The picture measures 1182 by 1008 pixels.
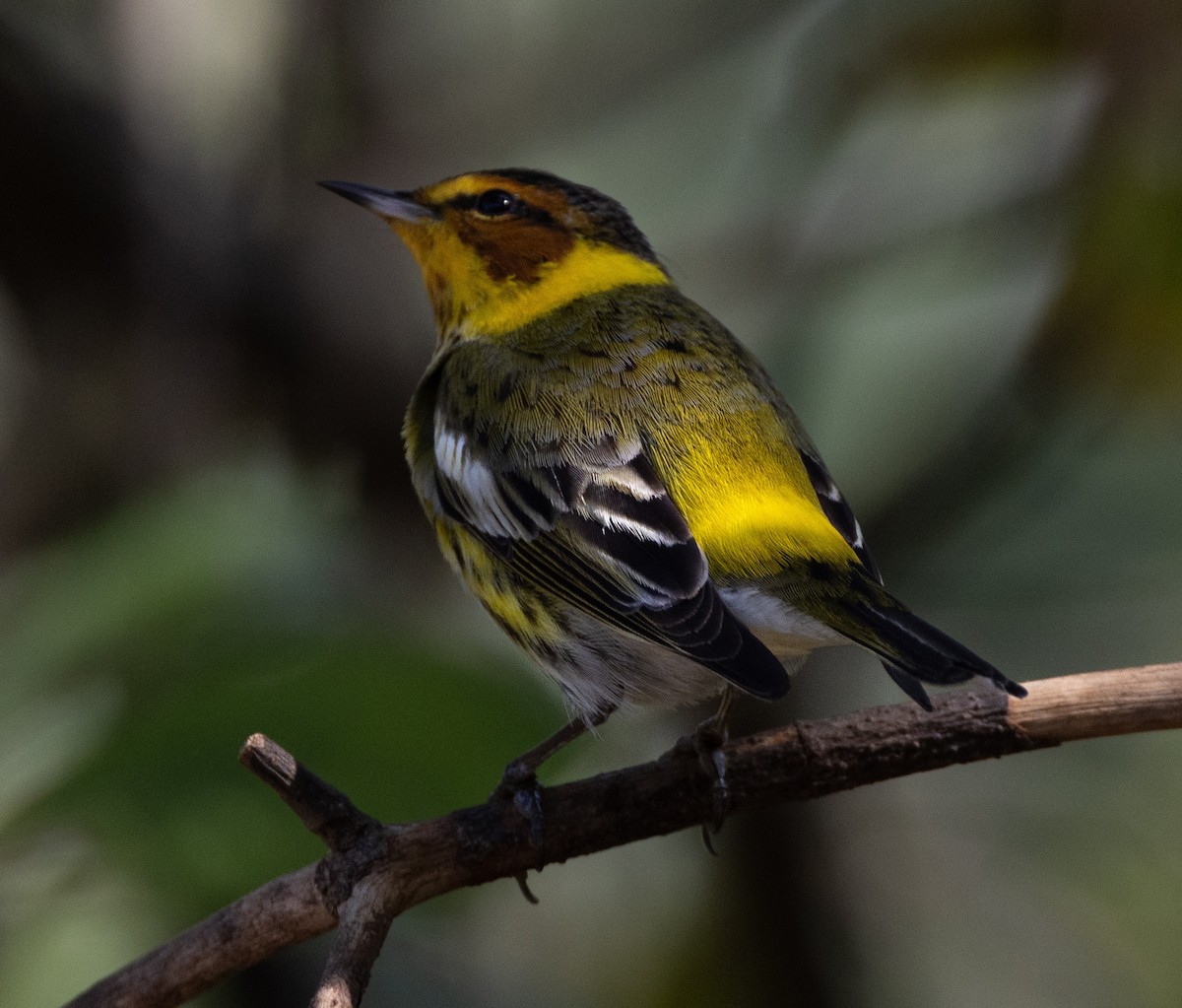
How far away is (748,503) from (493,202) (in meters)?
1.11

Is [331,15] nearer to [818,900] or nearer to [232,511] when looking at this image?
[232,511]

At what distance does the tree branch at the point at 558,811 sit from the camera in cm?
Answer: 178

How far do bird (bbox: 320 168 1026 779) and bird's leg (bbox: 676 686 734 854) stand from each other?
0.08 m

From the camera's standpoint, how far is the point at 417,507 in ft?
12.7

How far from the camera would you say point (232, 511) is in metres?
2.52

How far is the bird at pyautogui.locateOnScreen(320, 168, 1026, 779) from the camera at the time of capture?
7.02 ft

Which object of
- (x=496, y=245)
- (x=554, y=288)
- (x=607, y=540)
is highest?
(x=496, y=245)

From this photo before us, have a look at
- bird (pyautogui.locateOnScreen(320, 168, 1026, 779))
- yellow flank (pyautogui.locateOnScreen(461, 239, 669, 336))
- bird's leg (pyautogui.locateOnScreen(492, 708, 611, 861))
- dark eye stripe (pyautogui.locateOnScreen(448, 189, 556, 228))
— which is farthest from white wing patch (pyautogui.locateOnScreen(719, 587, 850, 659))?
dark eye stripe (pyautogui.locateOnScreen(448, 189, 556, 228))

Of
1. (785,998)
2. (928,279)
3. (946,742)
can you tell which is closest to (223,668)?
(946,742)

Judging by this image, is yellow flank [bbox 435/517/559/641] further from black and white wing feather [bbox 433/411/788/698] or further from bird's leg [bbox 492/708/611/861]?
bird's leg [bbox 492/708/611/861]

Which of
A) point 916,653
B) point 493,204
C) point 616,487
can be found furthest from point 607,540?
point 493,204

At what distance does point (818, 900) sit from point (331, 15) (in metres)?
2.71

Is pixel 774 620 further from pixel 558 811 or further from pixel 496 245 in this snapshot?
pixel 496 245

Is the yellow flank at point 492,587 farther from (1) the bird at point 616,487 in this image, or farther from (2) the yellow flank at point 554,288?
(2) the yellow flank at point 554,288
